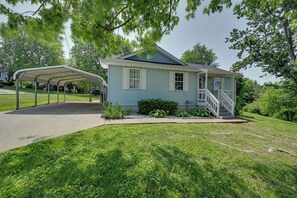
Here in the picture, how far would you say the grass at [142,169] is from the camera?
108 inches

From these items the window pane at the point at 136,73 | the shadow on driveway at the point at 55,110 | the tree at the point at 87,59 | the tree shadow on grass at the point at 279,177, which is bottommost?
the tree shadow on grass at the point at 279,177

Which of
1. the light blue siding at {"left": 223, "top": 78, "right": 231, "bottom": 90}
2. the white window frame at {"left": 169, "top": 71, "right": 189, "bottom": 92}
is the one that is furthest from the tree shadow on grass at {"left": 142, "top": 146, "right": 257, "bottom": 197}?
the light blue siding at {"left": 223, "top": 78, "right": 231, "bottom": 90}

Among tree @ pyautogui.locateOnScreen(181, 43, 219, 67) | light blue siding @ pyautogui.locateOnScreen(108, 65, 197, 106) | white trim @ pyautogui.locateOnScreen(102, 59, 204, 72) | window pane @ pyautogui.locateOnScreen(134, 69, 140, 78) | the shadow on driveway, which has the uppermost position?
tree @ pyautogui.locateOnScreen(181, 43, 219, 67)

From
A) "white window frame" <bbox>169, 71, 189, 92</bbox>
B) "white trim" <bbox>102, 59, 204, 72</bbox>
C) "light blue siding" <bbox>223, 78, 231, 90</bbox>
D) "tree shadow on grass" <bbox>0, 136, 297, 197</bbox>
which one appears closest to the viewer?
"tree shadow on grass" <bbox>0, 136, 297, 197</bbox>

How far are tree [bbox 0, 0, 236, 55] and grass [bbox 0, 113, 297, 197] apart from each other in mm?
2890

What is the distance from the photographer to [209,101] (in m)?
11.6

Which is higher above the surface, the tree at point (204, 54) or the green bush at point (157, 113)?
the tree at point (204, 54)

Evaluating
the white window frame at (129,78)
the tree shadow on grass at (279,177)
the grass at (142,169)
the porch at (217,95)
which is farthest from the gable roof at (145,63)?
the tree shadow on grass at (279,177)

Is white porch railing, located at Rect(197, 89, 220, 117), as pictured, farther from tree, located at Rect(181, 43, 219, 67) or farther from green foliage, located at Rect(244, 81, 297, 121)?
tree, located at Rect(181, 43, 219, 67)

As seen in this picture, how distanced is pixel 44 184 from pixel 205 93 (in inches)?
423

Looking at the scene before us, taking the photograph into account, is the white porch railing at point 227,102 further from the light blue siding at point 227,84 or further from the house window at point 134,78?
the house window at point 134,78

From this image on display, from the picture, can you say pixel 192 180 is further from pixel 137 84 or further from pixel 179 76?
pixel 179 76

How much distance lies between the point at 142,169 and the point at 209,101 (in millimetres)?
9566

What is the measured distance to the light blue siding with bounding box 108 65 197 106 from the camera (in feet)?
33.0
